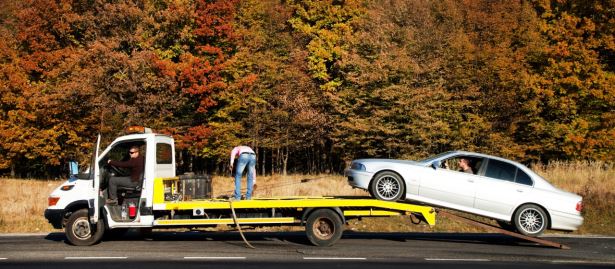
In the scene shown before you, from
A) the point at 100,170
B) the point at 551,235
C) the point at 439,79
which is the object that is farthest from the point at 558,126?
the point at 100,170

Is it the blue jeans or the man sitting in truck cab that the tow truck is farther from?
the blue jeans

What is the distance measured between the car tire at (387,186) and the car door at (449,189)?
0.42 m

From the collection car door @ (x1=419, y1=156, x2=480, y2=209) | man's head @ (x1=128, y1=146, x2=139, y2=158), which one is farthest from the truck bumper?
car door @ (x1=419, y1=156, x2=480, y2=209)

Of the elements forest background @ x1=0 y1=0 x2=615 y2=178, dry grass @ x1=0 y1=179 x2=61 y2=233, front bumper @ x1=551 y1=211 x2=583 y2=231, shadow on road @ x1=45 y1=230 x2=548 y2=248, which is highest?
forest background @ x1=0 y1=0 x2=615 y2=178

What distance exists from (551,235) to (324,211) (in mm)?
7119

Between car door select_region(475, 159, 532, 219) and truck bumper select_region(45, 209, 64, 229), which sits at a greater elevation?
car door select_region(475, 159, 532, 219)

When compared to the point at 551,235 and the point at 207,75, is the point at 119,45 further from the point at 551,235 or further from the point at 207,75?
the point at 551,235

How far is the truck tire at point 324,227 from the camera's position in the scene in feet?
45.1

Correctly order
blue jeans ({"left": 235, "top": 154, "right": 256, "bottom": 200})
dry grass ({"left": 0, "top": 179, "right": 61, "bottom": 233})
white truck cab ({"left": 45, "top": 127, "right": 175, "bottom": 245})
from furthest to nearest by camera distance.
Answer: dry grass ({"left": 0, "top": 179, "right": 61, "bottom": 233}), blue jeans ({"left": 235, "top": 154, "right": 256, "bottom": 200}), white truck cab ({"left": 45, "top": 127, "right": 175, "bottom": 245})

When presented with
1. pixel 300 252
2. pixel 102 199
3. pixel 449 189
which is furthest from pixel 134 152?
pixel 449 189

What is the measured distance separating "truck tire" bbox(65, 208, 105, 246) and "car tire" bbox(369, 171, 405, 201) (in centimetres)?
549

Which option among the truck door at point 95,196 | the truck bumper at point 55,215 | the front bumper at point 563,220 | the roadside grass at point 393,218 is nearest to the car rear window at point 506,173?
Result: the front bumper at point 563,220

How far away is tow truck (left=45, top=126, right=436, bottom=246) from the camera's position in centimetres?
1377

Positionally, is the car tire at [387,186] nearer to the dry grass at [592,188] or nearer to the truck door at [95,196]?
the truck door at [95,196]
